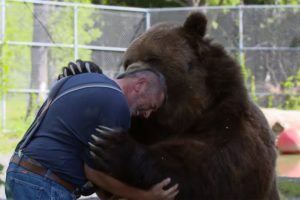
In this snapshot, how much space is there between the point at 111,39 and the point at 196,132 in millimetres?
15360

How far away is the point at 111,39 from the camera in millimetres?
19875

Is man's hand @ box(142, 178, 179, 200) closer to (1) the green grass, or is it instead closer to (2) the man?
(2) the man

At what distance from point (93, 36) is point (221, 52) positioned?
48.0ft

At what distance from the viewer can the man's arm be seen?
14.3ft

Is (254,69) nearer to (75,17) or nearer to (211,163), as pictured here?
(75,17)

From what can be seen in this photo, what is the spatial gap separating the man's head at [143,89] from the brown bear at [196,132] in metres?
0.16

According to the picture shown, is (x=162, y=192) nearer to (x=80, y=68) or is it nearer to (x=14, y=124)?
(x=80, y=68)

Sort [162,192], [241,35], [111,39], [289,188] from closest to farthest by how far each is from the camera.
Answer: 1. [162,192]
2. [289,188]
3. [241,35]
4. [111,39]

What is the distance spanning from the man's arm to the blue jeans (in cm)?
20

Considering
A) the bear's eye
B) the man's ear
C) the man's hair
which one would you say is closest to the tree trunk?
the bear's eye

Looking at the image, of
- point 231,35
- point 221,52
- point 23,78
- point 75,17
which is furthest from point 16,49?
point 221,52

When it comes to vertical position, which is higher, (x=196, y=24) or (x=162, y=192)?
(x=196, y=24)

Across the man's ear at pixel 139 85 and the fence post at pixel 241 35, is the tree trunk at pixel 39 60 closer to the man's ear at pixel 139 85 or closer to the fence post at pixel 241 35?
the fence post at pixel 241 35

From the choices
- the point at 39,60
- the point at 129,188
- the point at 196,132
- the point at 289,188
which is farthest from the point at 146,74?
the point at 39,60
